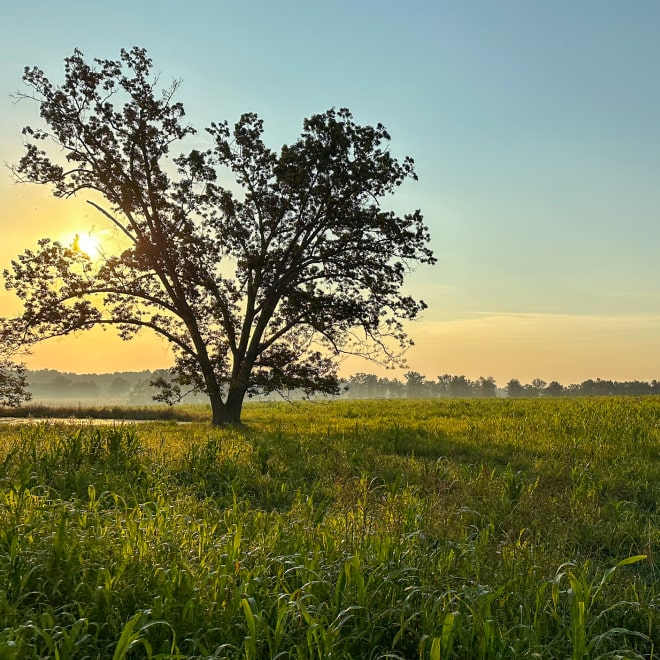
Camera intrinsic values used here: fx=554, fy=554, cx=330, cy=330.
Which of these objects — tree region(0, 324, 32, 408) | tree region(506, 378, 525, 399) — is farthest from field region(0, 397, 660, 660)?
tree region(506, 378, 525, 399)

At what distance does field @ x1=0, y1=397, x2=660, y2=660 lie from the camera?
363 cm

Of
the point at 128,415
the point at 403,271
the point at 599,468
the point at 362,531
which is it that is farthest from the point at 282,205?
the point at 362,531

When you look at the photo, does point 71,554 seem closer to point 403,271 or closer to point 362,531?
point 362,531

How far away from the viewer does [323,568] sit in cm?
452

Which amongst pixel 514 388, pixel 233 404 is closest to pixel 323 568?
pixel 233 404

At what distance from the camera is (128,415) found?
26438 millimetres

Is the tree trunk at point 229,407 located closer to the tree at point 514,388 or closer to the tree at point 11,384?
the tree at point 11,384

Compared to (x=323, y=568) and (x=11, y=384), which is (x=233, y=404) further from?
(x=323, y=568)

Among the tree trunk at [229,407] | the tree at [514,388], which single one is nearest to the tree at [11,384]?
the tree trunk at [229,407]

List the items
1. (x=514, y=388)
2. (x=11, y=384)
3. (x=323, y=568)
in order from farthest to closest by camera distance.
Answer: (x=514, y=388), (x=11, y=384), (x=323, y=568)

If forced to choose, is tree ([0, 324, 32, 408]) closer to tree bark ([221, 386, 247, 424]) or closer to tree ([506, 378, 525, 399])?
tree bark ([221, 386, 247, 424])

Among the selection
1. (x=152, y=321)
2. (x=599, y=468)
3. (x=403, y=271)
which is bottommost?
(x=599, y=468)

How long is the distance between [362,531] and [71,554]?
2562 millimetres

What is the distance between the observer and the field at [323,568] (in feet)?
11.9
